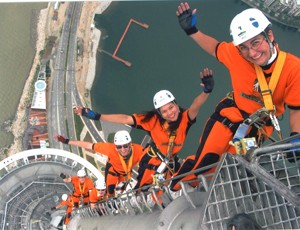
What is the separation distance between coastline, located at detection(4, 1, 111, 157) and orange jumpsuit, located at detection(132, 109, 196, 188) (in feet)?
85.4

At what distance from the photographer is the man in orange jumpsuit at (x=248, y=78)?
506 centimetres

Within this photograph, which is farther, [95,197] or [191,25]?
[95,197]

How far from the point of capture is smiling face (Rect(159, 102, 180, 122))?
8.03m

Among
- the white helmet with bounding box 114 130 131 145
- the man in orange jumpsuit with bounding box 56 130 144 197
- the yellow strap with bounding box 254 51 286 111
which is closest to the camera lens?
the yellow strap with bounding box 254 51 286 111

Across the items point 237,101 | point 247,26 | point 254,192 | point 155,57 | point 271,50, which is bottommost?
point 254,192

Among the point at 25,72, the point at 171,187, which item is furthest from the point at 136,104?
the point at 171,187

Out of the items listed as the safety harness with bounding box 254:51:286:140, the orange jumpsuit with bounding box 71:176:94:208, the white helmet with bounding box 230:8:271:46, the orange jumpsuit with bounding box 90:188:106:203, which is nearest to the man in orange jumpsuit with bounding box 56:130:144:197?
the orange jumpsuit with bounding box 90:188:106:203

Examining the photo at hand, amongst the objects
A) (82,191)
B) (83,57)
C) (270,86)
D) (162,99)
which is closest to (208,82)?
(162,99)

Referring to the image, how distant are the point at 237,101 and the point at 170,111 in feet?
6.77

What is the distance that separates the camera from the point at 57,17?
36594 mm

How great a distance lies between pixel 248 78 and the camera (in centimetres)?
579

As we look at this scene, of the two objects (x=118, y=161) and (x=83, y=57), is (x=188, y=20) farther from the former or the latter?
(x=83, y=57)

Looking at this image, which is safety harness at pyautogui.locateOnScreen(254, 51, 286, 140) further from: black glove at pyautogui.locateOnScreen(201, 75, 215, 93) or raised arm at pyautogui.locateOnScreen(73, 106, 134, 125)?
raised arm at pyautogui.locateOnScreen(73, 106, 134, 125)

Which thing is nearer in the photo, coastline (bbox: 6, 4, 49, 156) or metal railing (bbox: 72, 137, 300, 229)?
metal railing (bbox: 72, 137, 300, 229)
